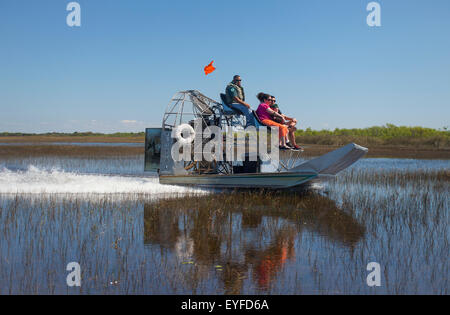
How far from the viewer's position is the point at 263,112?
1325cm

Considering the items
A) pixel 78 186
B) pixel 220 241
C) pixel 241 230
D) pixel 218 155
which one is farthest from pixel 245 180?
pixel 78 186

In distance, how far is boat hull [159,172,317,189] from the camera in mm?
13453

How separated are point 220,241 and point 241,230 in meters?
1.14

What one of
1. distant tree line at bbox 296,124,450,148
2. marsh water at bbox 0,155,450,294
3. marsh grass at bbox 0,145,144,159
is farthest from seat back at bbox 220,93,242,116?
distant tree line at bbox 296,124,450,148

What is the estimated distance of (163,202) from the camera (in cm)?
1259

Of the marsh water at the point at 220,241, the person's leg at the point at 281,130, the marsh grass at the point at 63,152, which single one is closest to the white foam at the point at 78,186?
the marsh water at the point at 220,241

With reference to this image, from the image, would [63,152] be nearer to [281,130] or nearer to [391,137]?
[281,130]

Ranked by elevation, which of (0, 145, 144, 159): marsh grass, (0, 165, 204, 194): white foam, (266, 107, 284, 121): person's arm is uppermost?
(266, 107, 284, 121): person's arm

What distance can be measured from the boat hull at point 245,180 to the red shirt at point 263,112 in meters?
2.10

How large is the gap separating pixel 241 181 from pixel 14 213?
760 cm

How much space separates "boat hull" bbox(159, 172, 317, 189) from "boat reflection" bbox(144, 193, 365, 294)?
0.49 m

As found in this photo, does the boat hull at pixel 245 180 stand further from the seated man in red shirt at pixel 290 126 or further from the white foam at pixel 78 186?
the seated man in red shirt at pixel 290 126

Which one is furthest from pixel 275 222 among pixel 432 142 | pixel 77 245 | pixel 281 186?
pixel 432 142

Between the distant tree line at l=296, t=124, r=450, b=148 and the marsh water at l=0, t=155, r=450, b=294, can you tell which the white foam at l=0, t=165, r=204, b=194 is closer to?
the marsh water at l=0, t=155, r=450, b=294
